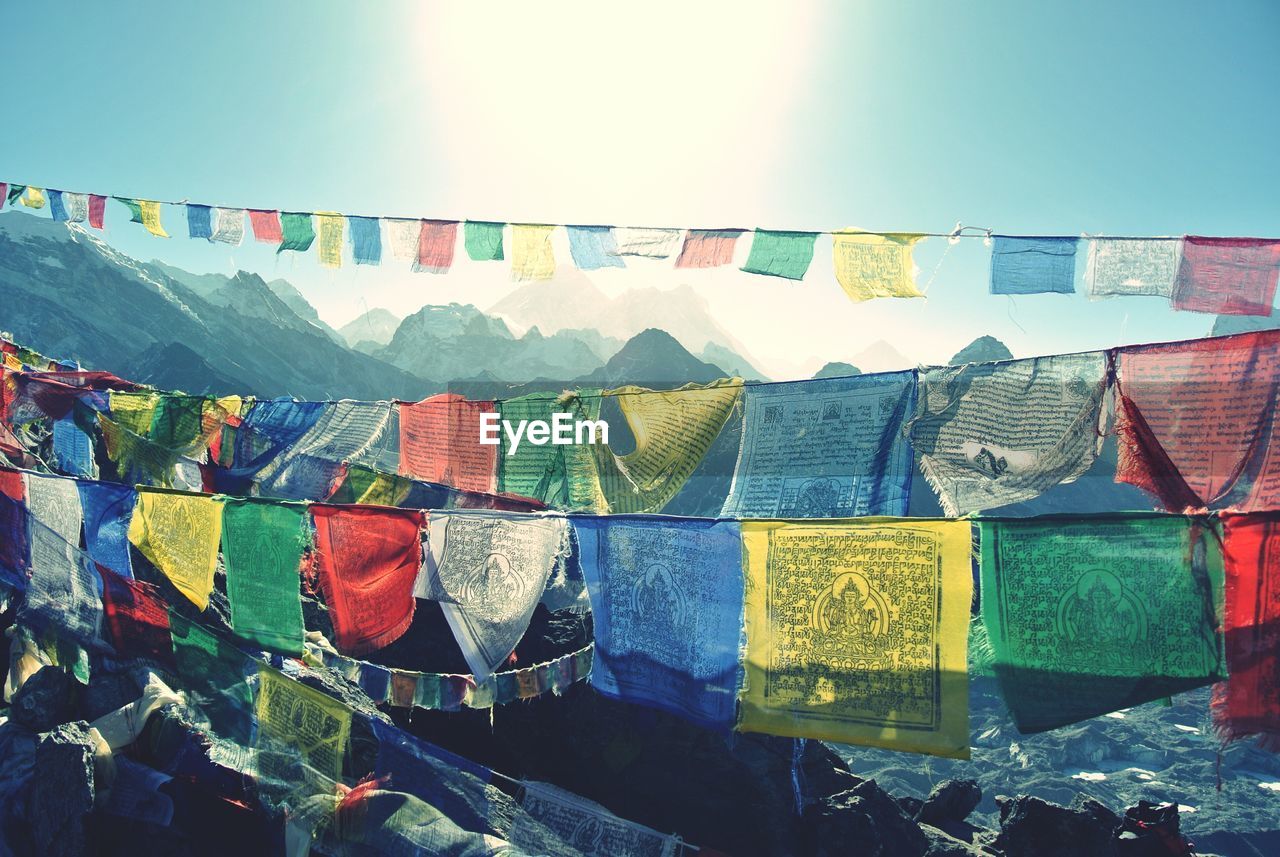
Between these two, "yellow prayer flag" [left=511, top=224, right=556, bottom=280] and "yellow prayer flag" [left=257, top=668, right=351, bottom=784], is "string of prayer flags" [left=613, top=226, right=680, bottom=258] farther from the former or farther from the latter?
"yellow prayer flag" [left=257, top=668, right=351, bottom=784]

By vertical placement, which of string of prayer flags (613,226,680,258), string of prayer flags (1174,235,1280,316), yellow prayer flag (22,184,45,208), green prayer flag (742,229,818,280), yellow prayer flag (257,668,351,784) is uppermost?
yellow prayer flag (22,184,45,208)

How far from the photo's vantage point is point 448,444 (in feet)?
30.8

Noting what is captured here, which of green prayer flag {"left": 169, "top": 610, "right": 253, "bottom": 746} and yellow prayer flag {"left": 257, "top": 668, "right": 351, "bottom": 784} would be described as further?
green prayer flag {"left": 169, "top": 610, "right": 253, "bottom": 746}

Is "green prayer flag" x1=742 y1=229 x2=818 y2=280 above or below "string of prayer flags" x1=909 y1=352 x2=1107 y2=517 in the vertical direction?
above

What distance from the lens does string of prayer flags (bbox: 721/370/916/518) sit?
6.59m

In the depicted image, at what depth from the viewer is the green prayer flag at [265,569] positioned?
18.2ft

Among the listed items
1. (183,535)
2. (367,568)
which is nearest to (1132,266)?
(367,568)

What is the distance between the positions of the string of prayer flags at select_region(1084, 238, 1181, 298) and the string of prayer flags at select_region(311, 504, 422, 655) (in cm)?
702

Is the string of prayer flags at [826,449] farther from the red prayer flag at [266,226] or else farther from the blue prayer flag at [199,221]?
the blue prayer flag at [199,221]

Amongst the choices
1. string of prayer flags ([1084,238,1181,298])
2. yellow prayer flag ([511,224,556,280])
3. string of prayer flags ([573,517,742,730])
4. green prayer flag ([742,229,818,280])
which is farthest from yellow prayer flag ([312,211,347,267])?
string of prayer flags ([1084,238,1181,298])

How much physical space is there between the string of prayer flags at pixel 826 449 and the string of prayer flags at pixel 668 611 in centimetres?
249

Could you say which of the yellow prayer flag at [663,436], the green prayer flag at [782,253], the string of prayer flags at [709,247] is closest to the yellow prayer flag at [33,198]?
the string of prayer flags at [709,247]

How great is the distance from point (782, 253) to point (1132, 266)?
360 cm

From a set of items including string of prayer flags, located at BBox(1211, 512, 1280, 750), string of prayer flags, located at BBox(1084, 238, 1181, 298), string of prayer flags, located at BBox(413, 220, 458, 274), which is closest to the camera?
string of prayer flags, located at BBox(1211, 512, 1280, 750)
